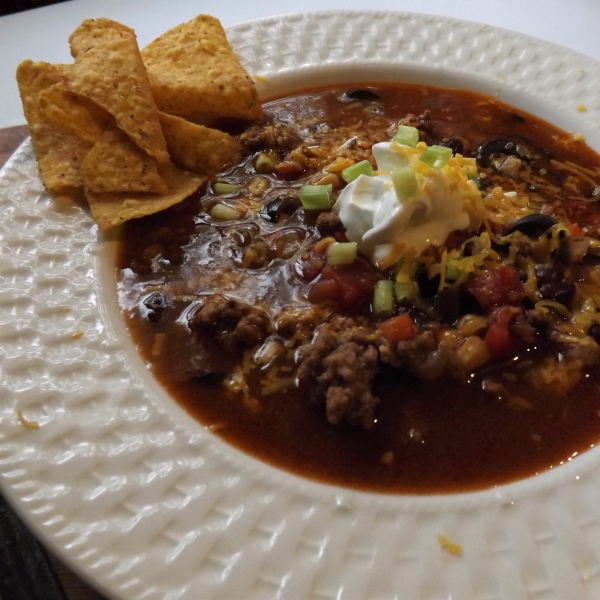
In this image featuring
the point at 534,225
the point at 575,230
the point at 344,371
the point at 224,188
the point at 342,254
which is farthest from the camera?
the point at 224,188

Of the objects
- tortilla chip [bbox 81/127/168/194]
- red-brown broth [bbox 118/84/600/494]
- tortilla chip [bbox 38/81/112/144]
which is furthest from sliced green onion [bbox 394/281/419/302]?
tortilla chip [bbox 38/81/112/144]

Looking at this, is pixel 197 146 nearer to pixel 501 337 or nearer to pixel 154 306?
pixel 154 306

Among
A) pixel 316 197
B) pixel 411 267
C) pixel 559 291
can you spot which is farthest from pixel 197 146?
pixel 559 291

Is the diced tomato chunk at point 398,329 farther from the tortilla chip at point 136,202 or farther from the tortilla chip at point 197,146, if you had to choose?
the tortilla chip at point 197,146

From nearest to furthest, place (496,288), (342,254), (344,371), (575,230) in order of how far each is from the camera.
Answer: (344,371) < (496,288) < (342,254) < (575,230)

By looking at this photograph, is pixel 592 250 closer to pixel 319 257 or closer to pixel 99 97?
pixel 319 257

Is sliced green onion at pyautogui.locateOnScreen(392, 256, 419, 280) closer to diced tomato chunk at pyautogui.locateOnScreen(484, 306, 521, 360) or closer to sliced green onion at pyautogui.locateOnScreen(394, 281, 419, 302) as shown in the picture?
sliced green onion at pyautogui.locateOnScreen(394, 281, 419, 302)
